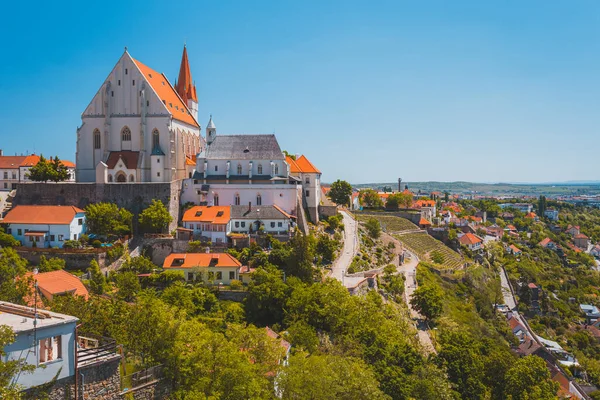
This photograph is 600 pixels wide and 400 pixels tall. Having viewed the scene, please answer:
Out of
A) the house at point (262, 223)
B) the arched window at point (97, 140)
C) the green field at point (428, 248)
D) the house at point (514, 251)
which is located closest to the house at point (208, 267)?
the house at point (262, 223)

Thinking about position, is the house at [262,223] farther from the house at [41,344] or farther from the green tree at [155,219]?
the house at [41,344]

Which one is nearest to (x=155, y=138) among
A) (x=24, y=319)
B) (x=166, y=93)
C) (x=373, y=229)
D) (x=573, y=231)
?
(x=166, y=93)

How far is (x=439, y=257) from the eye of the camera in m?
72.1

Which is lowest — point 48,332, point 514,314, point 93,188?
point 514,314

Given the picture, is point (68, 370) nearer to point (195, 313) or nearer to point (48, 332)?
point (48, 332)

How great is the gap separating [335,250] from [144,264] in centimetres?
1974

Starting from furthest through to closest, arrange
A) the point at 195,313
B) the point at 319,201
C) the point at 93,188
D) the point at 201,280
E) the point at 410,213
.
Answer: the point at 410,213
the point at 319,201
the point at 93,188
the point at 201,280
the point at 195,313

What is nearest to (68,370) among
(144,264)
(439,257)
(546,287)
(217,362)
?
(217,362)

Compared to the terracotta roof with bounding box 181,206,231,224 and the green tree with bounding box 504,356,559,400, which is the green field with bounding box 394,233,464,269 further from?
the green tree with bounding box 504,356,559,400

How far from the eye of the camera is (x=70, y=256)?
43.1 m

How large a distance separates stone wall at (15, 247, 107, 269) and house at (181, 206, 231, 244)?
9.15 meters

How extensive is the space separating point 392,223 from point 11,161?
190 feet

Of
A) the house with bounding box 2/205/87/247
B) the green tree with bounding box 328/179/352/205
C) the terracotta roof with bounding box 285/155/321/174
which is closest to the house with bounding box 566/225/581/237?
the green tree with bounding box 328/179/352/205

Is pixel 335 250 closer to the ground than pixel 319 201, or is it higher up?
closer to the ground
